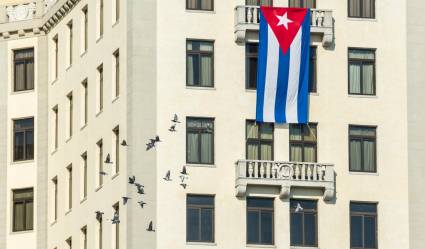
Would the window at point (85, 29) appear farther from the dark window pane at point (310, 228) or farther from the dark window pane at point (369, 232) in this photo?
the dark window pane at point (369, 232)

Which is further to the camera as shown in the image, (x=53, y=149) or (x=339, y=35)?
(x=53, y=149)

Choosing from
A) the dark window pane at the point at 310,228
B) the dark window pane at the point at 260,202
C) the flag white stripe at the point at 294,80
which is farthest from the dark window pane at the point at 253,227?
the flag white stripe at the point at 294,80

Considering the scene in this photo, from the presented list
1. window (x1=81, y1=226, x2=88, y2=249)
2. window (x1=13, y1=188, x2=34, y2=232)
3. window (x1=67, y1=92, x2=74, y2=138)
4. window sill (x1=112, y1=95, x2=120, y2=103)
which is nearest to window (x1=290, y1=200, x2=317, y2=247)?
window sill (x1=112, y1=95, x2=120, y2=103)

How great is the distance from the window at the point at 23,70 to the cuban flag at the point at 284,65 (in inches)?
729

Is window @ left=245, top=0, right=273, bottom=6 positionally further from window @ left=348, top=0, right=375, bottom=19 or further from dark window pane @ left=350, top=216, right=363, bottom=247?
dark window pane @ left=350, top=216, right=363, bottom=247

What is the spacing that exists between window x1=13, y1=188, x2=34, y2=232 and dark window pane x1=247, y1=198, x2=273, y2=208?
17836 mm

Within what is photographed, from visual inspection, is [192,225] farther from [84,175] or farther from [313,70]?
[84,175]

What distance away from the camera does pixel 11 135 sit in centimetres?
13675

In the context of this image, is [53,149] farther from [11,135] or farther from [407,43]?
[407,43]

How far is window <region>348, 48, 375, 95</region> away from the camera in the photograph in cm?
12344

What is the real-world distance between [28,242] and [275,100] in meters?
19.0

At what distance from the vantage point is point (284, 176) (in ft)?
395

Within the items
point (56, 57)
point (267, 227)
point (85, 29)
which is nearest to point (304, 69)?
point (267, 227)

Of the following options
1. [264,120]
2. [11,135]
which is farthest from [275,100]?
[11,135]
